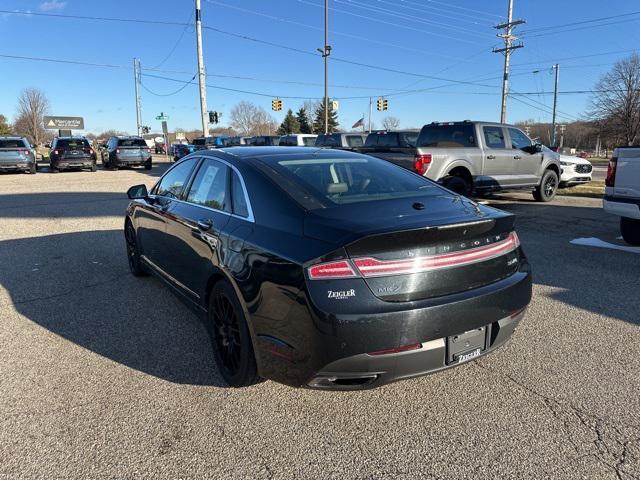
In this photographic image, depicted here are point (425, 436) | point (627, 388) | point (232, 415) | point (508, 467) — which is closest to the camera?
point (508, 467)

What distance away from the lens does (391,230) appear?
2.54 m

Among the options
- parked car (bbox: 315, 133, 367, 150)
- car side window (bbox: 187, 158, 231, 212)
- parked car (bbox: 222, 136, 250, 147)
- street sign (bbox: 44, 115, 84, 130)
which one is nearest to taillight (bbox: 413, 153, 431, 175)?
car side window (bbox: 187, 158, 231, 212)

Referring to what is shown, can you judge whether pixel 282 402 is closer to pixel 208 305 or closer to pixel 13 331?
pixel 208 305

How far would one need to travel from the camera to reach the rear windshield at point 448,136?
11031mm

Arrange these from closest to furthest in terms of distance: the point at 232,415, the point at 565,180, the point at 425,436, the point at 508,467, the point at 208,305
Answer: the point at 508,467, the point at 425,436, the point at 232,415, the point at 208,305, the point at 565,180

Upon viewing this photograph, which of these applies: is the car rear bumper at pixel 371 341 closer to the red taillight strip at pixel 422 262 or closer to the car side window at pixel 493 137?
the red taillight strip at pixel 422 262

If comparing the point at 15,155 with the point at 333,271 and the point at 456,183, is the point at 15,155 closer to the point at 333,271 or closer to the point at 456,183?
the point at 456,183

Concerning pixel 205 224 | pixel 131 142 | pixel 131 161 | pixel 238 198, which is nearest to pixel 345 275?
pixel 238 198

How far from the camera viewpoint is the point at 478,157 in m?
10.9

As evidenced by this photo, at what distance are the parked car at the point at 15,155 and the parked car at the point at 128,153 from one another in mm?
4145

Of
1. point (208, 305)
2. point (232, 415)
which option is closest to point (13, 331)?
point (208, 305)

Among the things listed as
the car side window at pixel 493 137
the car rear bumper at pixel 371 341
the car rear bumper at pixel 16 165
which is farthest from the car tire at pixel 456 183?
the car rear bumper at pixel 16 165

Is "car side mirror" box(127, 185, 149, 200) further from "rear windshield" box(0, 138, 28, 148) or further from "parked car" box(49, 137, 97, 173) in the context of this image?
"parked car" box(49, 137, 97, 173)

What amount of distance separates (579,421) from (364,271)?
5.16 ft
